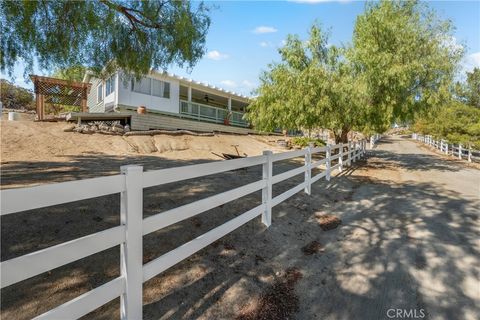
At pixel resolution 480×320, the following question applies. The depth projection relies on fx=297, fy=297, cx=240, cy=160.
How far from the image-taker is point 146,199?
5305mm

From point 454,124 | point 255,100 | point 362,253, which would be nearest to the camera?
point 362,253

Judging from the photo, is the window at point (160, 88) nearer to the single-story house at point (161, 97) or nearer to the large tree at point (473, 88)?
the single-story house at point (161, 97)

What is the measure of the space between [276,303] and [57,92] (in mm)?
17815

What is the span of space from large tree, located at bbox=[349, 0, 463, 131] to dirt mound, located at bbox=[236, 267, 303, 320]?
35.4 feet

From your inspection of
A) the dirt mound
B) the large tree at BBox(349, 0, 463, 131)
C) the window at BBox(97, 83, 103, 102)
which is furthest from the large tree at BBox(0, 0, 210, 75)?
the window at BBox(97, 83, 103, 102)

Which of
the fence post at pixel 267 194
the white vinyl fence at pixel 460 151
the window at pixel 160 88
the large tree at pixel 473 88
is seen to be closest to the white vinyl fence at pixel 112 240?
the fence post at pixel 267 194

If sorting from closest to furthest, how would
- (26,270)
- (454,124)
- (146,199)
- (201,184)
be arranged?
(26,270) → (146,199) → (201,184) → (454,124)

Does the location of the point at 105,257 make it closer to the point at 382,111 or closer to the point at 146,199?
the point at 146,199

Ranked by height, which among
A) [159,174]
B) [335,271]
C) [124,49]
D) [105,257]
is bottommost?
[335,271]

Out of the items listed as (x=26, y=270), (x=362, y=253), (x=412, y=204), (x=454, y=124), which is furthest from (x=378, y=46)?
(x=454, y=124)

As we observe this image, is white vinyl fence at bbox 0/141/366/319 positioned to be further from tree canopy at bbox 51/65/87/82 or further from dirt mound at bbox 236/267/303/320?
tree canopy at bbox 51/65/87/82

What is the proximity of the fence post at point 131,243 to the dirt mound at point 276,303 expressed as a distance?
1.01 metres

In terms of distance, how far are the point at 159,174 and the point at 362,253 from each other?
127 inches

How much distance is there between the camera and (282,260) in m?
4.07
